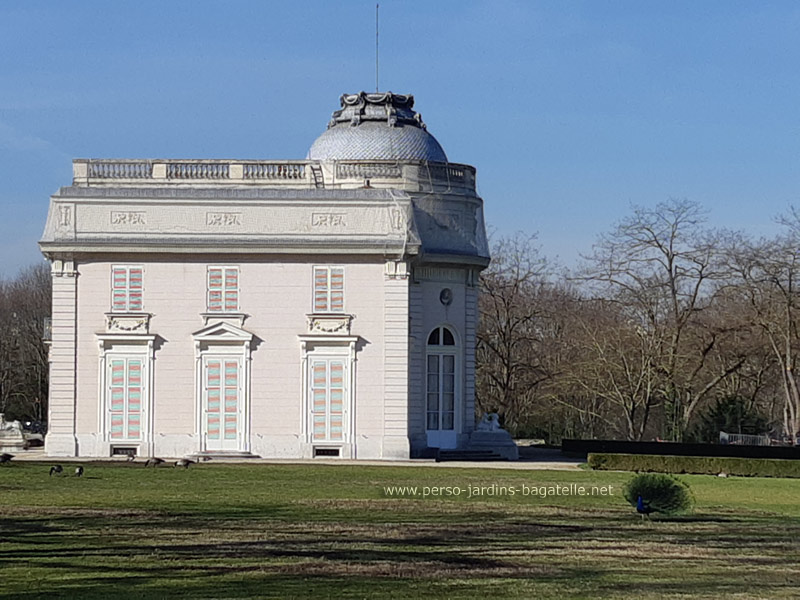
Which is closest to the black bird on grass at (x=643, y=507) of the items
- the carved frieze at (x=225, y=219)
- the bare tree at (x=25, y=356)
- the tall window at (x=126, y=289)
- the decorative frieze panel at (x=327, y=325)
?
the decorative frieze panel at (x=327, y=325)

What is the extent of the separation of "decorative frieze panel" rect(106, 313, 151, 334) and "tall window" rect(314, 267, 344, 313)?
17.4ft

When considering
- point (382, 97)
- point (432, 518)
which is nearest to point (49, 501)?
point (432, 518)

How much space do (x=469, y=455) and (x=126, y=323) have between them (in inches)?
456

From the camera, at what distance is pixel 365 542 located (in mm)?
21906

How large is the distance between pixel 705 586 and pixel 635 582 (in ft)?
2.84

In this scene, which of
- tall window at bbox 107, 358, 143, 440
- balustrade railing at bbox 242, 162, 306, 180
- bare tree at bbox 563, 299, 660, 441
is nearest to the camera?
tall window at bbox 107, 358, 143, 440

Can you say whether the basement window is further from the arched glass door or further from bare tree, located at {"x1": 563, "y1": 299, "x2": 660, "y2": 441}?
bare tree, located at {"x1": 563, "y1": 299, "x2": 660, "y2": 441}

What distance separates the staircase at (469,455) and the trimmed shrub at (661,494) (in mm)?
18737

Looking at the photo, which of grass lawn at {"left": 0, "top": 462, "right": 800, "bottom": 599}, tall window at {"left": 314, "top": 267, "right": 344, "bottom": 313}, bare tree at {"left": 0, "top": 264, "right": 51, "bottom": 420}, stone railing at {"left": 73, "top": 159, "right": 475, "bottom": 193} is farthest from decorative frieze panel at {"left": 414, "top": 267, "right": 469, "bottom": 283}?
bare tree at {"left": 0, "top": 264, "right": 51, "bottom": 420}

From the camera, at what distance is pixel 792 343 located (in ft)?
203

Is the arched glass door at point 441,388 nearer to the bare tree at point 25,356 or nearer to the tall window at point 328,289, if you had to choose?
the tall window at point 328,289

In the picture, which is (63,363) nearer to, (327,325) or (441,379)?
(327,325)

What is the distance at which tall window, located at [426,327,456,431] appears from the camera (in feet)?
154

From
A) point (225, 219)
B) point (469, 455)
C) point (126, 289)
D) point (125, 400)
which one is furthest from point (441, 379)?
point (126, 289)
